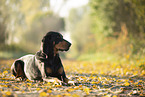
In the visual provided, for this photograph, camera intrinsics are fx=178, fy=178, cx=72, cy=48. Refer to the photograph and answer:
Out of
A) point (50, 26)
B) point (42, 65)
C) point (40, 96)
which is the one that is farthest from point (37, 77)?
point (50, 26)

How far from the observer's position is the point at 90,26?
2266 centimetres

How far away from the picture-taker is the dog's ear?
409cm

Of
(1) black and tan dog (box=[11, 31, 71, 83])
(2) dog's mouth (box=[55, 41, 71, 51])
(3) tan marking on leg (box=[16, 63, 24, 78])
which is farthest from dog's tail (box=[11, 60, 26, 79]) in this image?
(2) dog's mouth (box=[55, 41, 71, 51])

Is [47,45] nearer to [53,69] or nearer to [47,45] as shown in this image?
[47,45]

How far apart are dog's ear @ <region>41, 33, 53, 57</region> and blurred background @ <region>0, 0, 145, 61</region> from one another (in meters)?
5.92

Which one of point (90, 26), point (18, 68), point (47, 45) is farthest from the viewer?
point (90, 26)

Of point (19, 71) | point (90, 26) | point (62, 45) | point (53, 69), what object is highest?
point (90, 26)

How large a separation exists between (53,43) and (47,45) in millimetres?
150

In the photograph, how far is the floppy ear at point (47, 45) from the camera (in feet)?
13.4

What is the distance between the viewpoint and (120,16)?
47.8 feet

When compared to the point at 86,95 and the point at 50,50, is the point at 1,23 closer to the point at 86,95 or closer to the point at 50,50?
the point at 50,50

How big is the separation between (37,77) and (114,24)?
1168 cm

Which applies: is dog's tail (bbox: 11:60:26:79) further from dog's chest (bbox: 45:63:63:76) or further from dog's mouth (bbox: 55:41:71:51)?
dog's mouth (bbox: 55:41:71:51)

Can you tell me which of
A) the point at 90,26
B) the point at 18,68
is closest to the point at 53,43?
the point at 18,68
